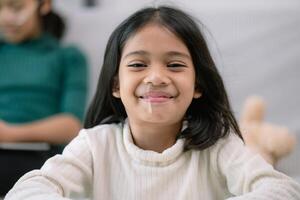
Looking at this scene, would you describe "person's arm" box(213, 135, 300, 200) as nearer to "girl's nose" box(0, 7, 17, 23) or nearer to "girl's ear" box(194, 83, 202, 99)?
"girl's ear" box(194, 83, 202, 99)

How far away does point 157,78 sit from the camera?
2.71ft

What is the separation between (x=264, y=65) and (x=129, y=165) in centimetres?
94

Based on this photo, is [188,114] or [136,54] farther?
[188,114]

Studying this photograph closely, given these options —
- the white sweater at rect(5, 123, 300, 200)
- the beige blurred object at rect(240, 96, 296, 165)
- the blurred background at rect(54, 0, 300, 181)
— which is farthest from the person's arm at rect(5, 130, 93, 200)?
the blurred background at rect(54, 0, 300, 181)

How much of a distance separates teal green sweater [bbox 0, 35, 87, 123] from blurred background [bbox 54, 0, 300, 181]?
0.17 metres

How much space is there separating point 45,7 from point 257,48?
0.72m

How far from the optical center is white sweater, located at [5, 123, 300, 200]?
819mm

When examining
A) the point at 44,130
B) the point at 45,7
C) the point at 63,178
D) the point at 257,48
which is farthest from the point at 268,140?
the point at 45,7

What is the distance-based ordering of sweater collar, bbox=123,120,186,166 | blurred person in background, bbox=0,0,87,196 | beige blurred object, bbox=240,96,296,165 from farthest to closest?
blurred person in background, bbox=0,0,87,196, beige blurred object, bbox=240,96,296,165, sweater collar, bbox=123,120,186,166

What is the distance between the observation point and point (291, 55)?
169 cm

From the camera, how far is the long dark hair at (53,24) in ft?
5.76

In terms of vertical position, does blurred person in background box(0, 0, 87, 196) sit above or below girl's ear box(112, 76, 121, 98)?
below

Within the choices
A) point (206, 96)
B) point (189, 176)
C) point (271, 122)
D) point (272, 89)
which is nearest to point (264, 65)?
point (272, 89)

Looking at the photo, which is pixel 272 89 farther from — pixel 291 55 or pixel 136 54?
pixel 136 54
